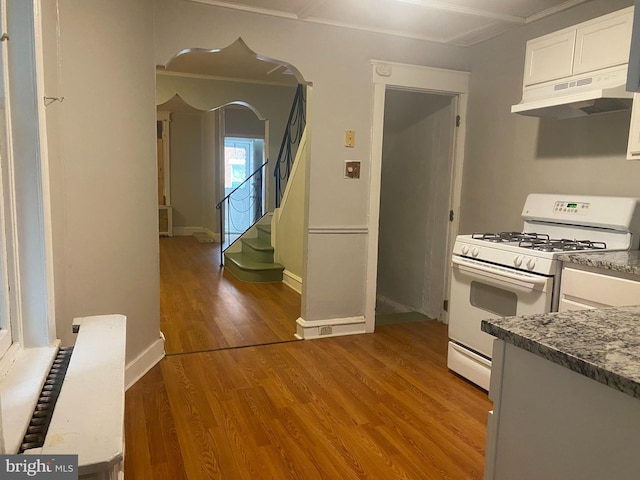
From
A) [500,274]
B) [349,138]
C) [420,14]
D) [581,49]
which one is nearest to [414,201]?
[349,138]

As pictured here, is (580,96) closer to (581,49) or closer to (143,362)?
(581,49)

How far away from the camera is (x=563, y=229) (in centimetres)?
288

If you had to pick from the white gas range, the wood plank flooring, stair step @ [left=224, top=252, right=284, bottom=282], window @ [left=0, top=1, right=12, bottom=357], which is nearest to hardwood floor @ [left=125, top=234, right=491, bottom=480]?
the wood plank flooring

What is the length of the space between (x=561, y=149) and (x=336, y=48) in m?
1.76

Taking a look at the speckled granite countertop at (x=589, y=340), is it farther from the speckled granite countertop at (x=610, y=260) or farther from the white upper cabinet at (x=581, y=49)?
the white upper cabinet at (x=581, y=49)

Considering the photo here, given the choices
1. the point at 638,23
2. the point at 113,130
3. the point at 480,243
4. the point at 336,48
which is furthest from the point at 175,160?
the point at 638,23

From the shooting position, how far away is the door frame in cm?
362

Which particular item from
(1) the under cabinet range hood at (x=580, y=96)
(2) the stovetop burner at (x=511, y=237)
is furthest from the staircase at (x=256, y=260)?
(1) the under cabinet range hood at (x=580, y=96)

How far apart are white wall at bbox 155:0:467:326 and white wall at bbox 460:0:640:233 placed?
1.58 feet

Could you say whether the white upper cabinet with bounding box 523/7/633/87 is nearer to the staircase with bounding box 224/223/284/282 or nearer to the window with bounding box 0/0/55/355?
the window with bounding box 0/0/55/355

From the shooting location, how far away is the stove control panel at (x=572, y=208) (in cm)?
273

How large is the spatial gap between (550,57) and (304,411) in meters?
2.50

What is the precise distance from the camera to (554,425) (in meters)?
0.95

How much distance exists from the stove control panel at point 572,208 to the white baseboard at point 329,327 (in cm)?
169
